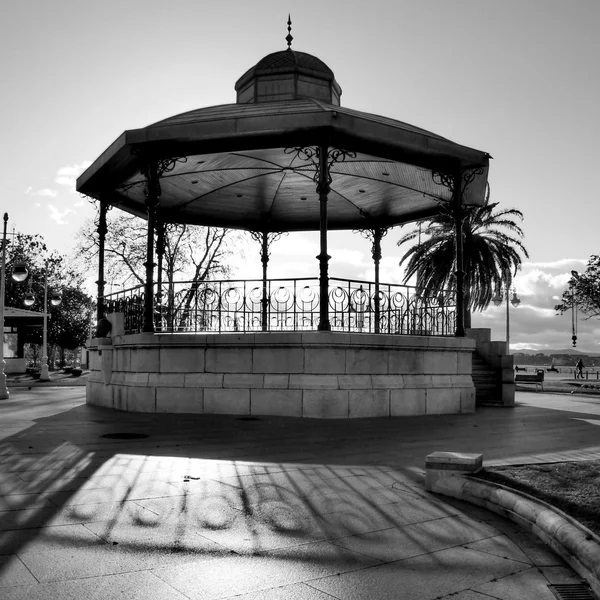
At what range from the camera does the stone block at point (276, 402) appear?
43.5ft

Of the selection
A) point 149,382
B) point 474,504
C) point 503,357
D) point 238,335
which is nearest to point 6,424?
point 149,382

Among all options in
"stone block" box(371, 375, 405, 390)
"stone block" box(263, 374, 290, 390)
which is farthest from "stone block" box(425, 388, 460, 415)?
"stone block" box(263, 374, 290, 390)

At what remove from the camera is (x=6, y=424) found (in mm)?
11953

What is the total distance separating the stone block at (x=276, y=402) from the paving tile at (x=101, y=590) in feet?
30.3

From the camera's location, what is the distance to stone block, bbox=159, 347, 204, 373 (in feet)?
Answer: 46.2

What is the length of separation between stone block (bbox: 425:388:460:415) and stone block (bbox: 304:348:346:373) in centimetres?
278

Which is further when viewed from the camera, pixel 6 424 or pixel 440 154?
pixel 440 154

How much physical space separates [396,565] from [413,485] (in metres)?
2.61

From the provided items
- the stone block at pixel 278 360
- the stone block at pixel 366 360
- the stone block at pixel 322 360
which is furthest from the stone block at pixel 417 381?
the stone block at pixel 278 360

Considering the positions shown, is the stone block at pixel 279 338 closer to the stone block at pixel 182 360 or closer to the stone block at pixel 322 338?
the stone block at pixel 322 338

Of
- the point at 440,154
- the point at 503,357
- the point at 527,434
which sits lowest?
the point at 527,434

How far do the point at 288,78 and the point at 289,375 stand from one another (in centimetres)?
1044

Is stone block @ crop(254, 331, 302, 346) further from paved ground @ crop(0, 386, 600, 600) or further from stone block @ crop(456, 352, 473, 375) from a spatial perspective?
stone block @ crop(456, 352, 473, 375)

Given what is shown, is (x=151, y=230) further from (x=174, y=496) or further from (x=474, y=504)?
(x=474, y=504)
